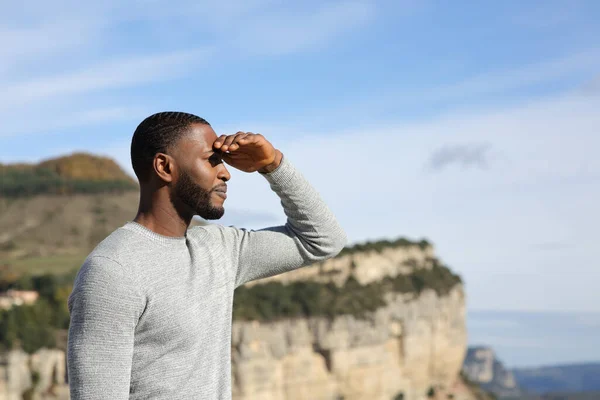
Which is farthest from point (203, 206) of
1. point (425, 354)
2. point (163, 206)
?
point (425, 354)

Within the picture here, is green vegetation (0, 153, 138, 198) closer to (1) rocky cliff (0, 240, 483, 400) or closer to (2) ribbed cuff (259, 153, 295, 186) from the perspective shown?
(1) rocky cliff (0, 240, 483, 400)

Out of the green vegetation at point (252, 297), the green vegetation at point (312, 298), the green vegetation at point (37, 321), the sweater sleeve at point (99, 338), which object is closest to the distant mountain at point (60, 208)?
the green vegetation at point (252, 297)

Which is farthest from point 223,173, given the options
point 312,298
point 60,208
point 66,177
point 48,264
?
point 66,177

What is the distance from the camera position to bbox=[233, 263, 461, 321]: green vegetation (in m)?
41.2

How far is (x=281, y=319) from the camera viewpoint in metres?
41.4

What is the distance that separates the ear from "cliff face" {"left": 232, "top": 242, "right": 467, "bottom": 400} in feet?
107

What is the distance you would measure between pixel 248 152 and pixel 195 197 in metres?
0.27

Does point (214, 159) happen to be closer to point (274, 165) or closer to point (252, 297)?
point (274, 165)

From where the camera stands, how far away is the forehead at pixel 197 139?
3.19 meters

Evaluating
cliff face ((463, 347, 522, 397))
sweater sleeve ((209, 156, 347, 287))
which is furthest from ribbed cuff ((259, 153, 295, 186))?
cliff face ((463, 347, 522, 397))

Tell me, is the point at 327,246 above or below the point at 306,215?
below

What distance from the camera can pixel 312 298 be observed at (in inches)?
1762

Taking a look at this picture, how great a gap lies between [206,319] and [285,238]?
63cm

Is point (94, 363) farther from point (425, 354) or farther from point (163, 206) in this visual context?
point (425, 354)
